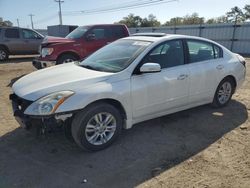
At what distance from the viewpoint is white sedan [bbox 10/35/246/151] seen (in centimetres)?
342

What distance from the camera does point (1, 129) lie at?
4.52 meters

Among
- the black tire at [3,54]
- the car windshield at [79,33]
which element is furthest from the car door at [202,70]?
the black tire at [3,54]

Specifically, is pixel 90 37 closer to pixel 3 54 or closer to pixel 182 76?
pixel 182 76

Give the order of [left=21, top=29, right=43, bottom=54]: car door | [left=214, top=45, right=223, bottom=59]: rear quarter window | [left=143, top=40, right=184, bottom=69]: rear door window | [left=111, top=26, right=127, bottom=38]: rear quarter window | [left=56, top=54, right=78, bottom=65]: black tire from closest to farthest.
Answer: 1. [left=143, top=40, right=184, bottom=69]: rear door window
2. [left=214, top=45, right=223, bottom=59]: rear quarter window
3. [left=56, top=54, right=78, bottom=65]: black tire
4. [left=111, top=26, right=127, bottom=38]: rear quarter window
5. [left=21, top=29, right=43, bottom=54]: car door

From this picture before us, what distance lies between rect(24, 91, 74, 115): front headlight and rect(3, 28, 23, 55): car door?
12.0 m

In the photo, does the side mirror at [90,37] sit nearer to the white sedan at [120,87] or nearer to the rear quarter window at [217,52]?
the white sedan at [120,87]

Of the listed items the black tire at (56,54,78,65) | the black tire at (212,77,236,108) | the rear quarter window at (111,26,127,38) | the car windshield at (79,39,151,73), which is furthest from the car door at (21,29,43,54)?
the black tire at (212,77,236,108)

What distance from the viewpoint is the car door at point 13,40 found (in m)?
13.9

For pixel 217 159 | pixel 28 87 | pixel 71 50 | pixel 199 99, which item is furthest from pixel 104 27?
pixel 217 159

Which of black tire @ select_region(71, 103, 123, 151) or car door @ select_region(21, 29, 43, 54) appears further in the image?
car door @ select_region(21, 29, 43, 54)

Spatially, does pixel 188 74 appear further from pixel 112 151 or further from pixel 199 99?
pixel 112 151

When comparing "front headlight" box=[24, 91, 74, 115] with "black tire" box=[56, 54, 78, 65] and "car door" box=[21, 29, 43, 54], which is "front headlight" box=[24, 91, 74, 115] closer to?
"black tire" box=[56, 54, 78, 65]

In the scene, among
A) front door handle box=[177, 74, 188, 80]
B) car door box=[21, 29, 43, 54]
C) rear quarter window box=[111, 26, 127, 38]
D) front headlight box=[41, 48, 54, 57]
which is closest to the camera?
front door handle box=[177, 74, 188, 80]

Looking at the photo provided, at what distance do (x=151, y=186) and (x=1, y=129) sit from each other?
2.89 meters
